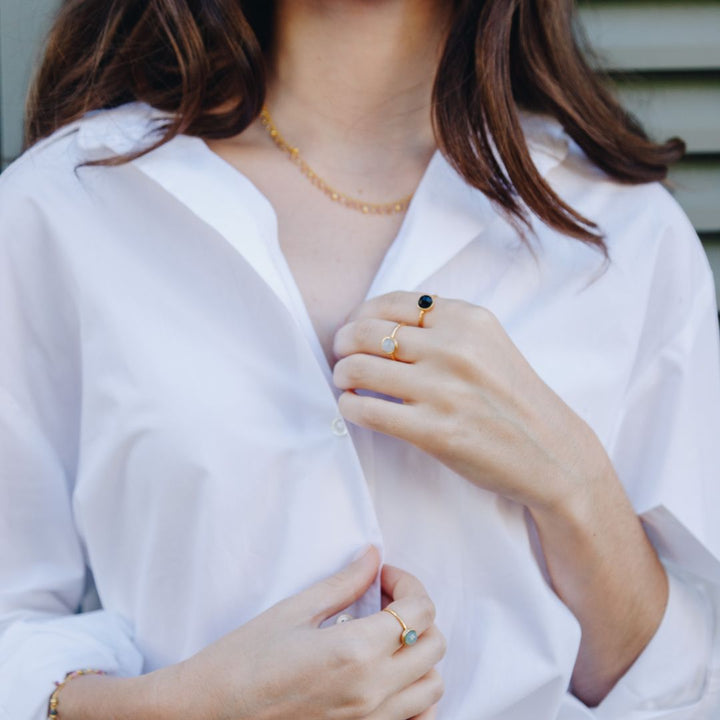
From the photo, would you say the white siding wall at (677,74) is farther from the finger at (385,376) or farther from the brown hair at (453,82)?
the finger at (385,376)

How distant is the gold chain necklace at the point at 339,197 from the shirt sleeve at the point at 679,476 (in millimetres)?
402

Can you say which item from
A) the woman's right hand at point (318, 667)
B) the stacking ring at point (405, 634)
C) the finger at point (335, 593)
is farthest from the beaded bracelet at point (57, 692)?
the stacking ring at point (405, 634)

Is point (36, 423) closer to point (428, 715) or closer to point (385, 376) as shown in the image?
point (385, 376)

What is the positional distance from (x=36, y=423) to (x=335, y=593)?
0.48 metres

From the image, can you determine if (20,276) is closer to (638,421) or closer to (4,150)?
(4,150)

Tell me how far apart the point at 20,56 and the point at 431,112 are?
870 millimetres

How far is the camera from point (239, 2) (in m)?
1.55

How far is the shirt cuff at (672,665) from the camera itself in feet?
4.44

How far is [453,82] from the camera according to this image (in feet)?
4.94

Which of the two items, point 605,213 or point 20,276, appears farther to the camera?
point 605,213

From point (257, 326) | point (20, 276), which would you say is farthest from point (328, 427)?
point (20, 276)

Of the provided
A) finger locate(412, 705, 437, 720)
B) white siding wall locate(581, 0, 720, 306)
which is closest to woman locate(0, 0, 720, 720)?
finger locate(412, 705, 437, 720)

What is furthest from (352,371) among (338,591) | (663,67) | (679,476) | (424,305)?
(663,67)

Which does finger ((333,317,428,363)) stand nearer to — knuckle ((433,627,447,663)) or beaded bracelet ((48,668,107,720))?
knuckle ((433,627,447,663))
